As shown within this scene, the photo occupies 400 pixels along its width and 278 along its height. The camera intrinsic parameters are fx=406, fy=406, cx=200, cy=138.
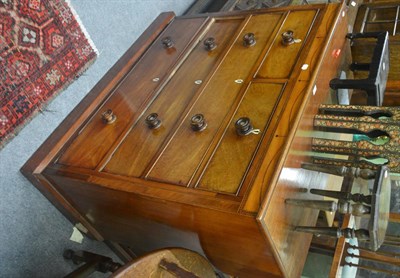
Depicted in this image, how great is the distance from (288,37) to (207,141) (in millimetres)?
657

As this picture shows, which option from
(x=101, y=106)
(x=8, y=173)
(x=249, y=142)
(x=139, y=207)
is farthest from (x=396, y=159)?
(x=8, y=173)

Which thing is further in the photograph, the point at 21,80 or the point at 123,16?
the point at 123,16

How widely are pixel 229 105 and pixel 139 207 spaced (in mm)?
559

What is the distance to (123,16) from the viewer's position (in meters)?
2.42

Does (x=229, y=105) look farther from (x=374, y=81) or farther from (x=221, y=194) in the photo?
(x=374, y=81)

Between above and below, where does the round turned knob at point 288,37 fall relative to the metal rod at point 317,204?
above

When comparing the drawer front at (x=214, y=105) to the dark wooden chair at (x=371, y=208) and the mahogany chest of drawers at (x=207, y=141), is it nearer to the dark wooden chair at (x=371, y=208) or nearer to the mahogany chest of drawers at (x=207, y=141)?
the mahogany chest of drawers at (x=207, y=141)

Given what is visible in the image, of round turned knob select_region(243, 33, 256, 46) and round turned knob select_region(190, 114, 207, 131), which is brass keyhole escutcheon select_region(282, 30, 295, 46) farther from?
round turned knob select_region(190, 114, 207, 131)

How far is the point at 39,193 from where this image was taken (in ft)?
6.41

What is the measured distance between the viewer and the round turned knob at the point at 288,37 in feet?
6.10

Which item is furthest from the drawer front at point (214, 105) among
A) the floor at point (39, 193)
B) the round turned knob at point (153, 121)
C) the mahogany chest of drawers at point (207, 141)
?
the floor at point (39, 193)

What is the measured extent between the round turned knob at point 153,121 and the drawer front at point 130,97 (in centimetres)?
12

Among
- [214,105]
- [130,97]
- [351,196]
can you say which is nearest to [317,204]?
[351,196]

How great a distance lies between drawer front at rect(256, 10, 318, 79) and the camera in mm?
1772
